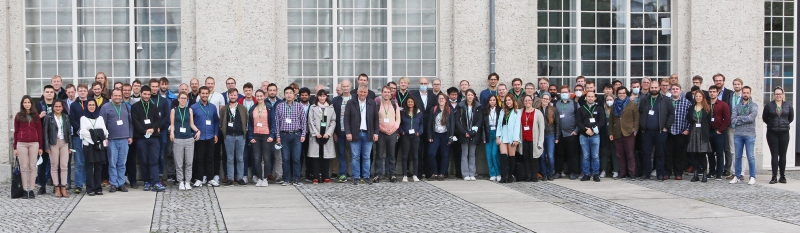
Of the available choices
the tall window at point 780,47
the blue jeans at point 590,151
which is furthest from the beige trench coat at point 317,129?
the tall window at point 780,47

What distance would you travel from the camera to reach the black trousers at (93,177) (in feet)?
47.0

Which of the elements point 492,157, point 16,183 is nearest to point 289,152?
point 492,157

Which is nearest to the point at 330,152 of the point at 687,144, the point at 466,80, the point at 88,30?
the point at 466,80

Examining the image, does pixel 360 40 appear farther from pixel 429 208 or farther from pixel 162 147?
pixel 429 208

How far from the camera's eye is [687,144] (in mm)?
16375

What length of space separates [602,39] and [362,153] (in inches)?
219

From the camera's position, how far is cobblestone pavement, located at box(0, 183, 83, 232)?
11109mm

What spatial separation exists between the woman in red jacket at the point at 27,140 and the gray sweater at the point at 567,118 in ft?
27.4

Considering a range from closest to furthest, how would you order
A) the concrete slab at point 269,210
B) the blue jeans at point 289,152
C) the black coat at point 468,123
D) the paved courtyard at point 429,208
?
the concrete slab at point 269,210 < the paved courtyard at point 429,208 < the blue jeans at point 289,152 < the black coat at point 468,123

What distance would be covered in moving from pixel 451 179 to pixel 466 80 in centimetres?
182

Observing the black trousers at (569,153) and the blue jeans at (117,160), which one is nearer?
the blue jeans at (117,160)

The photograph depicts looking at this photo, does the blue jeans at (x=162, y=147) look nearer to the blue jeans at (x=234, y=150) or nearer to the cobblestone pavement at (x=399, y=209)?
the blue jeans at (x=234, y=150)

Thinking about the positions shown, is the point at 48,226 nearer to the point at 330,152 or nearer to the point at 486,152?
the point at 330,152

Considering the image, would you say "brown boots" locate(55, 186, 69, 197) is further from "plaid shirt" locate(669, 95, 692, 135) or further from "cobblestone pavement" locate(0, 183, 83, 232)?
"plaid shirt" locate(669, 95, 692, 135)
